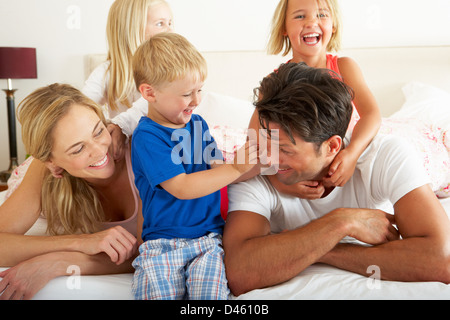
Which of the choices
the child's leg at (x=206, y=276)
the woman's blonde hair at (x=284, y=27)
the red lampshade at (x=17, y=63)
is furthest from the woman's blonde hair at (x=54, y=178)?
the red lampshade at (x=17, y=63)

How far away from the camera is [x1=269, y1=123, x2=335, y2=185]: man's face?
1367 millimetres

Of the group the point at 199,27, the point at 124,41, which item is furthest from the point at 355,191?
the point at 199,27

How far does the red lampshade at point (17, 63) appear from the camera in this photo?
3.36 metres

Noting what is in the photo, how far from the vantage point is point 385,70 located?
315 centimetres

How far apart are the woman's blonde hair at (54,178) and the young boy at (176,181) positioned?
0.27 m

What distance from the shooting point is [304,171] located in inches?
56.6

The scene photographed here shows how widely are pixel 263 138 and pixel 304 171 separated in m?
0.18

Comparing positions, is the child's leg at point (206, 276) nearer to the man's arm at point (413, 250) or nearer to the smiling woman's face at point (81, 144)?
the man's arm at point (413, 250)

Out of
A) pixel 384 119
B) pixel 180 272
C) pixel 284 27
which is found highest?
pixel 284 27

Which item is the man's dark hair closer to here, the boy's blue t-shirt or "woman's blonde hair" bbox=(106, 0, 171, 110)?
the boy's blue t-shirt

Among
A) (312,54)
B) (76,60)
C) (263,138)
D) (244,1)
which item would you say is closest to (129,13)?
(312,54)

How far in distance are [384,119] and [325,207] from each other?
3.81ft

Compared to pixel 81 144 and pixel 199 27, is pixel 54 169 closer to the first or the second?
pixel 81 144
